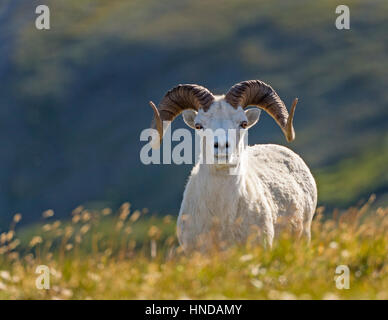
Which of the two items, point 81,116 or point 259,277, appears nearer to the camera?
point 259,277

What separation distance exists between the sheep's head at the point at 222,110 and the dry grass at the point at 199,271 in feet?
10.4

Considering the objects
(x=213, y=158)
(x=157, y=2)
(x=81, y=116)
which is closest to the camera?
(x=213, y=158)

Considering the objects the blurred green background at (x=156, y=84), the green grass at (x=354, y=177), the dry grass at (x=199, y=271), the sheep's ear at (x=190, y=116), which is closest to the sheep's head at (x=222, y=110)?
the sheep's ear at (x=190, y=116)

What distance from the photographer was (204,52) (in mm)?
168500

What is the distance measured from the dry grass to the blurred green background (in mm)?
105386

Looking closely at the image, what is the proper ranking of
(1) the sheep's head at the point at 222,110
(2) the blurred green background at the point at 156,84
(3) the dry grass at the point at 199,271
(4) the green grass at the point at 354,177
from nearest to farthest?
(3) the dry grass at the point at 199,271 → (1) the sheep's head at the point at 222,110 → (4) the green grass at the point at 354,177 → (2) the blurred green background at the point at 156,84

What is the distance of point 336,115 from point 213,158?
13071 cm

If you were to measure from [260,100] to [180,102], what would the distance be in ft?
5.36

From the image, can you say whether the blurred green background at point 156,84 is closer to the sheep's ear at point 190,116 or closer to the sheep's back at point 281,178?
the sheep's back at point 281,178

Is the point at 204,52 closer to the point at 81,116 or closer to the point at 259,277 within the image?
the point at 81,116

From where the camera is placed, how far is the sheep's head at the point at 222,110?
525 inches

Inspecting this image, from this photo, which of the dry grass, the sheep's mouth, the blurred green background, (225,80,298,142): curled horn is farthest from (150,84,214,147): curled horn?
the blurred green background
